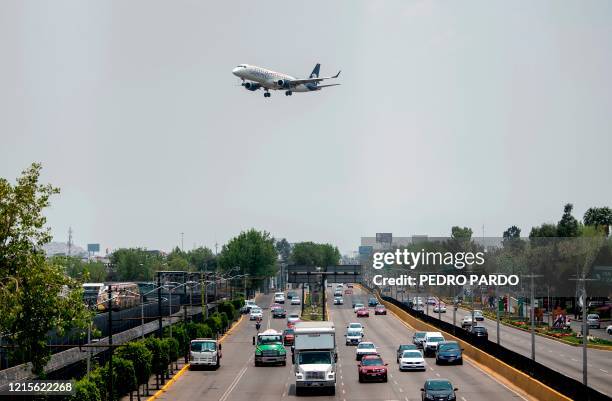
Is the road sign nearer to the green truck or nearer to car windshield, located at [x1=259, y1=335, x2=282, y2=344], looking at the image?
car windshield, located at [x1=259, y1=335, x2=282, y2=344]

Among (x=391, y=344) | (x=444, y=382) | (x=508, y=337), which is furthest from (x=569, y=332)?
(x=444, y=382)

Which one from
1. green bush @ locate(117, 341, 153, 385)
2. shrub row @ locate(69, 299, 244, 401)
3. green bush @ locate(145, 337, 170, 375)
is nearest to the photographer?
shrub row @ locate(69, 299, 244, 401)

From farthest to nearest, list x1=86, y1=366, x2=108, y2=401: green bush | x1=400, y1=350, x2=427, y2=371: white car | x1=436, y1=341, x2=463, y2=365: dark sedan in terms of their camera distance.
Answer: x1=436, y1=341, x2=463, y2=365: dark sedan
x1=400, y1=350, x2=427, y2=371: white car
x1=86, y1=366, x2=108, y2=401: green bush

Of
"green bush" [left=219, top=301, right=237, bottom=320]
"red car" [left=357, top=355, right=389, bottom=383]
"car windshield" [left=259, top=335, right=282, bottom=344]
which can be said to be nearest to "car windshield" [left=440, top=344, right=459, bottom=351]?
"red car" [left=357, top=355, right=389, bottom=383]

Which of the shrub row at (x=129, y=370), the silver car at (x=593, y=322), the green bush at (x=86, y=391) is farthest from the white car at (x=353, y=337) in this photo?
the green bush at (x=86, y=391)

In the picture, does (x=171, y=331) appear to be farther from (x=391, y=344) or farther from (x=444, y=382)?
(x=444, y=382)

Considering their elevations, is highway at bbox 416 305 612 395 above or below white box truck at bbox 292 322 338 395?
below
